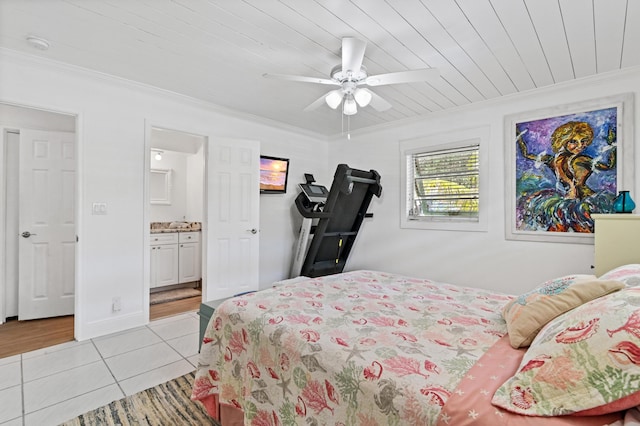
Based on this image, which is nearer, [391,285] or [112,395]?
[112,395]

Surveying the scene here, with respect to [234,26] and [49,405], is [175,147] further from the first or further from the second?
[49,405]

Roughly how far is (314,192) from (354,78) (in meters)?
2.25

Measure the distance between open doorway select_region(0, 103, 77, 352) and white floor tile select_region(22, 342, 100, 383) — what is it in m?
0.63

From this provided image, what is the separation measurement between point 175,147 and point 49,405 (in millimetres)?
4061

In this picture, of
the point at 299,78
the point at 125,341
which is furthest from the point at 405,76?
the point at 125,341

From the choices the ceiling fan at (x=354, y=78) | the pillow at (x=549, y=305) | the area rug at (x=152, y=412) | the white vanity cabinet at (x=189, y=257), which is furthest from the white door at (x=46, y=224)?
the pillow at (x=549, y=305)

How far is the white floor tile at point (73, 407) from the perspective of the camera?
1.80 meters

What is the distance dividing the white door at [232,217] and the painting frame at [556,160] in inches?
116

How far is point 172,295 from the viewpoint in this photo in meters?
4.48

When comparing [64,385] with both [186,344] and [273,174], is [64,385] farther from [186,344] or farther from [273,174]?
[273,174]

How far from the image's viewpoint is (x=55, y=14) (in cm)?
199

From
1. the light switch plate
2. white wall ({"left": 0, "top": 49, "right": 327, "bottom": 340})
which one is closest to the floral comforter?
white wall ({"left": 0, "top": 49, "right": 327, "bottom": 340})

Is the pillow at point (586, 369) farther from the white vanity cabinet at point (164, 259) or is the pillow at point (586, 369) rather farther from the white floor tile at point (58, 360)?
A: the white vanity cabinet at point (164, 259)

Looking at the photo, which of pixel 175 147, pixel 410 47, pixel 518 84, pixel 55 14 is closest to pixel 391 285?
pixel 410 47
